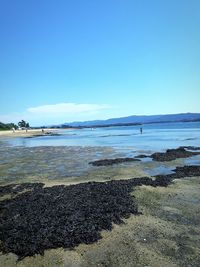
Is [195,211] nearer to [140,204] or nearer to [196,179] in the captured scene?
[140,204]

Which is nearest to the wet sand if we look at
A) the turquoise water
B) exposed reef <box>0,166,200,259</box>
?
exposed reef <box>0,166,200,259</box>

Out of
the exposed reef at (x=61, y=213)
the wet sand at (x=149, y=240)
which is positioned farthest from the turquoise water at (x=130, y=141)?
the wet sand at (x=149, y=240)

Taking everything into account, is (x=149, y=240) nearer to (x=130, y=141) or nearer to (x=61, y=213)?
(x=61, y=213)

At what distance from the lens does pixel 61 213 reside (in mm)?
10258

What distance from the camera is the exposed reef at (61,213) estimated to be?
323 inches

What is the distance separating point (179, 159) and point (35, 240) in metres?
18.3

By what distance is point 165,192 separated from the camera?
42.8 feet

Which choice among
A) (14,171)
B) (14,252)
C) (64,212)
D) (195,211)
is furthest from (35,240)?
(14,171)

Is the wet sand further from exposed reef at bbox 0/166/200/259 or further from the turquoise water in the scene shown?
the turquoise water

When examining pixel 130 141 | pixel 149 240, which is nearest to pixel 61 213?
pixel 149 240

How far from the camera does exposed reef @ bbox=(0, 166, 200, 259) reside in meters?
8.21

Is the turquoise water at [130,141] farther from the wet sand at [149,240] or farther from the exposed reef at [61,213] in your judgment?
the wet sand at [149,240]

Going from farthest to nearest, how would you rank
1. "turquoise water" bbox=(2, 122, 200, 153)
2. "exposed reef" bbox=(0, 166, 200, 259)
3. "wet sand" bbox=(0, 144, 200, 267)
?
1. "turquoise water" bbox=(2, 122, 200, 153)
2. "exposed reef" bbox=(0, 166, 200, 259)
3. "wet sand" bbox=(0, 144, 200, 267)

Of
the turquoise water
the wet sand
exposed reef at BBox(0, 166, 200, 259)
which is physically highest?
exposed reef at BBox(0, 166, 200, 259)
